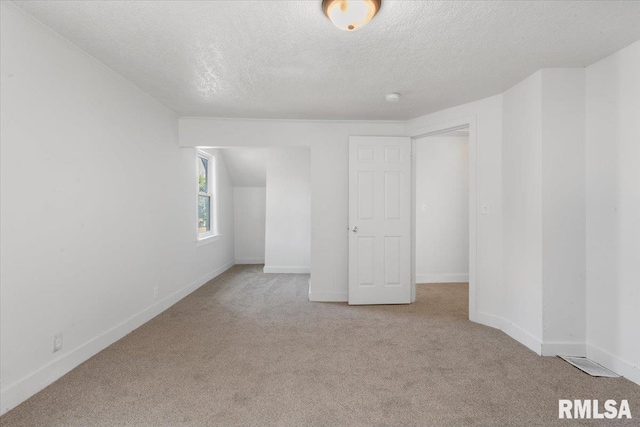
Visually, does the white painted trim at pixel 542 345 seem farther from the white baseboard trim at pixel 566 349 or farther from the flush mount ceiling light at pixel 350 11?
the flush mount ceiling light at pixel 350 11

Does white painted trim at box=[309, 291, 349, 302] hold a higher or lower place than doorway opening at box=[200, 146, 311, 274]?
lower

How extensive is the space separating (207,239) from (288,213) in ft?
5.10

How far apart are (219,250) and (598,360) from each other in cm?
506

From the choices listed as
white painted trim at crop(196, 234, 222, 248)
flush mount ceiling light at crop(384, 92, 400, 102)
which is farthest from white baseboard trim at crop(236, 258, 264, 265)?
flush mount ceiling light at crop(384, 92, 400, 102)

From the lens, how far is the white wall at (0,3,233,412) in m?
1.88

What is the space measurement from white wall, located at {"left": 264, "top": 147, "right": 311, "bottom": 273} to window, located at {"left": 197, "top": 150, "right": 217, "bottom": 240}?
3.18 feet

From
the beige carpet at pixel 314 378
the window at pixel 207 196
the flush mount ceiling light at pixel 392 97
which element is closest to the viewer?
the beige carpet at pixel 314 378

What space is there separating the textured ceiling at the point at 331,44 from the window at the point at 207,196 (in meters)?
2.28

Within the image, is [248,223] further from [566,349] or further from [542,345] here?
[566,349]

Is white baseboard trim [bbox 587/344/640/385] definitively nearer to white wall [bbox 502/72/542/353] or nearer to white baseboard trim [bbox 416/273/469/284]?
white wall [bbox 502/72/542/353]

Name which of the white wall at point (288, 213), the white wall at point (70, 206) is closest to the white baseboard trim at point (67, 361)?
the white wall at point (70, 206)

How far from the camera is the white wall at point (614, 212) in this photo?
2215 millimetres

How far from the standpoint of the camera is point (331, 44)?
222 centimetres

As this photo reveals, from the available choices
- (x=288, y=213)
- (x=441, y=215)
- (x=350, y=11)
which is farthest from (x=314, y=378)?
(x=288, y=213)
